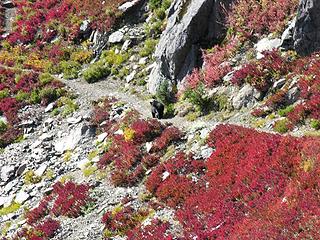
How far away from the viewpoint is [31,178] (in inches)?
916

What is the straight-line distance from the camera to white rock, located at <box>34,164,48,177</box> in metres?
23.4

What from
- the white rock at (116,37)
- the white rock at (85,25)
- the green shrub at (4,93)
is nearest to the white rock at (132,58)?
the white rock at (116,37)

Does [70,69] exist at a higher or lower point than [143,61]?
higher

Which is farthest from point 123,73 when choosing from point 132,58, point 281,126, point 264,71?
point 281,126

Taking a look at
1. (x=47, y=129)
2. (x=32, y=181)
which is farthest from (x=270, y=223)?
(x=47, y=129)

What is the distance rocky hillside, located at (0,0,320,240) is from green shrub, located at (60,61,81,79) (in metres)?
0.14

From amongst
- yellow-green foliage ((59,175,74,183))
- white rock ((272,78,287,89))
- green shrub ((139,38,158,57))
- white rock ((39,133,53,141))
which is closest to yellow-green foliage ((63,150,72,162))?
yellow-green foliage ((59,175,74,183))

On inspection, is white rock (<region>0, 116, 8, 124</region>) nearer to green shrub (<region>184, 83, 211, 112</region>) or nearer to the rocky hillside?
the rocky hillside

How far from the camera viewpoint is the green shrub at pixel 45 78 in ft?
108

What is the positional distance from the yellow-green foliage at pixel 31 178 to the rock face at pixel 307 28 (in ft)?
48.9

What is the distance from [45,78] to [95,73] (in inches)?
162

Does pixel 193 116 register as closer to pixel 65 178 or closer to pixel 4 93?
pixel 65 178

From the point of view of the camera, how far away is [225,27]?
26.2 meters

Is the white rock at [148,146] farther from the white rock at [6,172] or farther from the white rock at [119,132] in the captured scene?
the white rock at [6,172]
